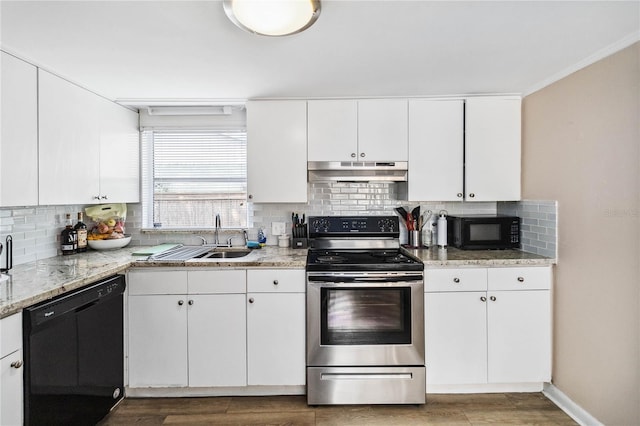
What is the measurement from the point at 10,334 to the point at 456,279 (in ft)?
8.02

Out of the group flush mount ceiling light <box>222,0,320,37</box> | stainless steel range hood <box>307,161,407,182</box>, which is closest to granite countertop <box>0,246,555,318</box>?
stainless steel range hood <box>307,161,407,182</box>

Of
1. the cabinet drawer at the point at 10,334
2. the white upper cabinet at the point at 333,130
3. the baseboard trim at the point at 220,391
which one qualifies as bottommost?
the baseboard trim at the point at 220,391

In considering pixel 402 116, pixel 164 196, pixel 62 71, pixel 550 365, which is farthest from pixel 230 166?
pixel 550 365

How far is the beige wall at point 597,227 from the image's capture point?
1773mm

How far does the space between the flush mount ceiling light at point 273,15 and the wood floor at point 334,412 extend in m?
2.25

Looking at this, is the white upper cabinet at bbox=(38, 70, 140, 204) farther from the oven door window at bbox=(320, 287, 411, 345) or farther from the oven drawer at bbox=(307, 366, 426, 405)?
the oven drawer at bbox=(307, 366, 426, 405)

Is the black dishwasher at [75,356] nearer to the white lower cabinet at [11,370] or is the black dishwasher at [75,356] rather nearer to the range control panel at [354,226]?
the white lower cabinet at [11,370]

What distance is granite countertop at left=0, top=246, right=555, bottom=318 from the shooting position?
166 centimetres

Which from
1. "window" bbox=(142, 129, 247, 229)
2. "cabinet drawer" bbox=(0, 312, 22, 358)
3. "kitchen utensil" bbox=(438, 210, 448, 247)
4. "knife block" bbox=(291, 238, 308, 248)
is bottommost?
"cabinet drawer" bbox=(0, 312, 22, 358)

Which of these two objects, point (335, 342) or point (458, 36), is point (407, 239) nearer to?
point (335, 342)

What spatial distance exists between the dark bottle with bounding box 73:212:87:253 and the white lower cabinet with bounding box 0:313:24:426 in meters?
1.34

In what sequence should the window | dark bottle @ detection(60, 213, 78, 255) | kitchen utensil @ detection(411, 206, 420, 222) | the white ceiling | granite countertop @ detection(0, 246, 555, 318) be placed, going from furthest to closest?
the window, kitchen utensil @ detection(411, 206, 420, 222), dark bottle @ detection(60, 213, 78, 255), granite countertop @ detection(0, 246, 555, 318), the white ceiling

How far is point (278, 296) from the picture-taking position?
92.7 inches

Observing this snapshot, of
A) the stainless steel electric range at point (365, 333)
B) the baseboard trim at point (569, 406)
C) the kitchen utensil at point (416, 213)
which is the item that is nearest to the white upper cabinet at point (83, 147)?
the stainless steel electric range at point (365, 333)
